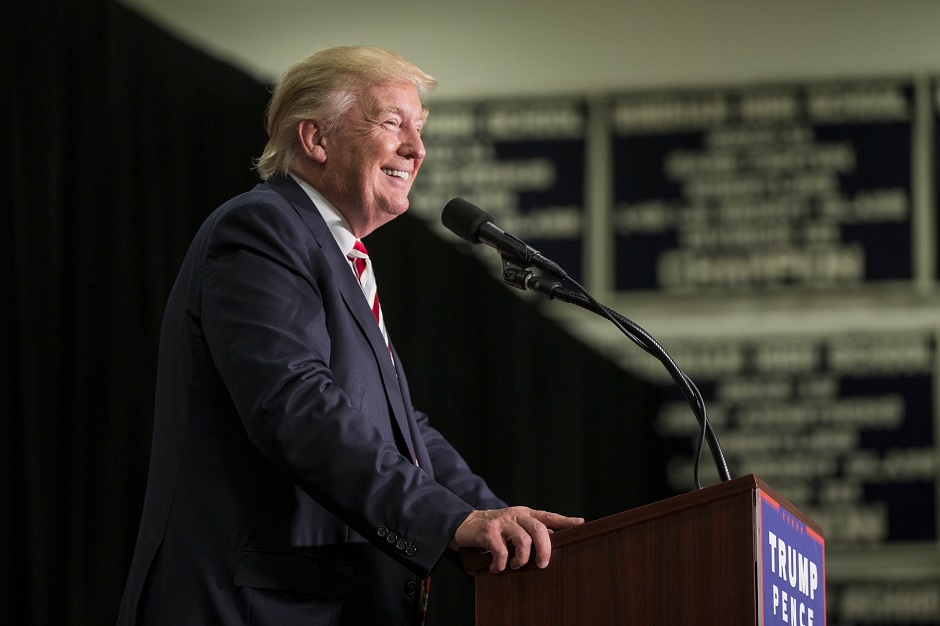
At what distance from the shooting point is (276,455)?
150 centimetres

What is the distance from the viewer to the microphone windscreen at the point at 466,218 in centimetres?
178

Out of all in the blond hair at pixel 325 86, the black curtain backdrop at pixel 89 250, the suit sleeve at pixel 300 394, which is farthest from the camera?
the black curtain backdrop at pixel 89 250

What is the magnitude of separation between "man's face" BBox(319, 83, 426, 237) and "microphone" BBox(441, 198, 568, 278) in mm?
105

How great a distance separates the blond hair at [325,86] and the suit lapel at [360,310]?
177 millimetres

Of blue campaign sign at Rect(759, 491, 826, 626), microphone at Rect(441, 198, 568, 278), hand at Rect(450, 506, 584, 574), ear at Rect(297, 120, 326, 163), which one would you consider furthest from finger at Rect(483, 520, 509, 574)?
ear at Rect(297, 120, 326, 163)

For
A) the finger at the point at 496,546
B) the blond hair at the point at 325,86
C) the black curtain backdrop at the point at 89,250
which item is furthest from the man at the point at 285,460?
the black curtain backdrop at the point at 89,250

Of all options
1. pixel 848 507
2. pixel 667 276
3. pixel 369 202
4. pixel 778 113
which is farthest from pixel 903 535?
pixel 369 202

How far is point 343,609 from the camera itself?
1.58 m

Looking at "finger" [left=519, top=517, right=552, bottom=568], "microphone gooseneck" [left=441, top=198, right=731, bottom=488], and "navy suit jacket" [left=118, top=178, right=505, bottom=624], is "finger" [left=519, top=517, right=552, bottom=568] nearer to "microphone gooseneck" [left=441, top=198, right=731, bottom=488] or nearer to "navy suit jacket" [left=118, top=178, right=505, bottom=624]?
"navy suit jacket" [left=118, top=178, right=505, bottom=624]

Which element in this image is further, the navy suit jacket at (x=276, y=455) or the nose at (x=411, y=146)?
the nose at (x=411, y=146)

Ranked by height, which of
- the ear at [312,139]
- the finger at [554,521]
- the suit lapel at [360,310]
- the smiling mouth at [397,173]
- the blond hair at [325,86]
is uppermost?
the blond hair at [325,86]

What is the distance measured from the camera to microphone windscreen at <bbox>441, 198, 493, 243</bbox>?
178 centimetres

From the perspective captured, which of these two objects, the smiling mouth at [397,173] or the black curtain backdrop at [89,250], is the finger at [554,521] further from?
the black curtain backdrop at [89,250]

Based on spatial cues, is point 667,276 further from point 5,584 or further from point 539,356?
point 5,584
